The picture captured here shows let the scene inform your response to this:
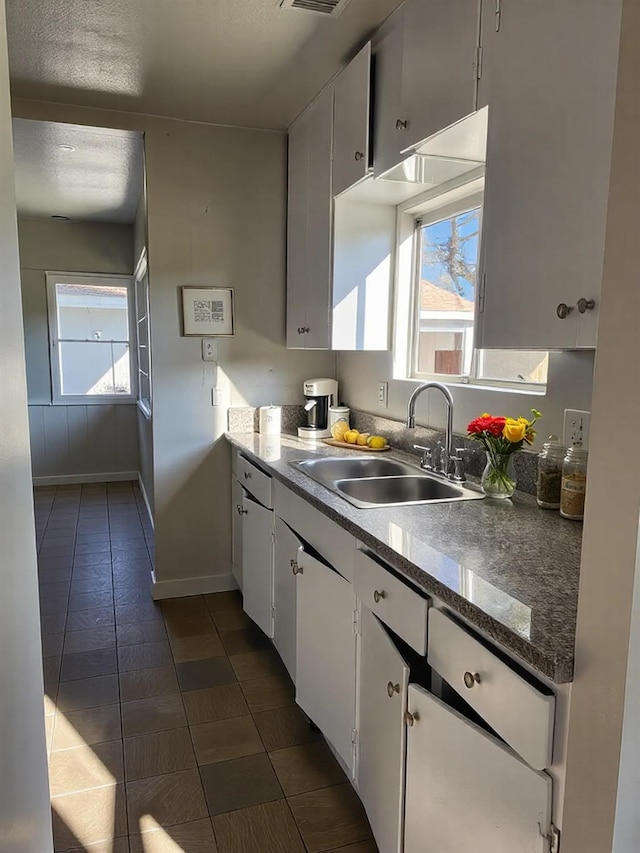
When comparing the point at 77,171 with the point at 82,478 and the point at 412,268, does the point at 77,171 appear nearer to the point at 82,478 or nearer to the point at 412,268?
the point at 412,268

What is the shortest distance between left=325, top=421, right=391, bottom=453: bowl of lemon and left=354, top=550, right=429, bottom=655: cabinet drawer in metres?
1.10

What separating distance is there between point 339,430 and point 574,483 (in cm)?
154

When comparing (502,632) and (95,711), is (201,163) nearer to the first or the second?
(95,711)

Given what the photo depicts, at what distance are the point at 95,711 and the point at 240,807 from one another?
766mm

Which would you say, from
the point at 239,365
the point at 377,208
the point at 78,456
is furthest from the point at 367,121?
the point at 78,456

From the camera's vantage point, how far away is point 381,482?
87.2 inches

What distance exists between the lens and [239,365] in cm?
320

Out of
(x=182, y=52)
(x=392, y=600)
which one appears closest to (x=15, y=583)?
(x=392, y=600)

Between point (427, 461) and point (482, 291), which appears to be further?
point (427, 461)

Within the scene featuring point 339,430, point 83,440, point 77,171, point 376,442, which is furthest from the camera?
point 83,440

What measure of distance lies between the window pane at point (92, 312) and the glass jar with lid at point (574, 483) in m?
5.18

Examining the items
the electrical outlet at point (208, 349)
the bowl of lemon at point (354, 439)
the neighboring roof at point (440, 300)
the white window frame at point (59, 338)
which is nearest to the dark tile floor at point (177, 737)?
the bowl of lemon at point (354, 439)

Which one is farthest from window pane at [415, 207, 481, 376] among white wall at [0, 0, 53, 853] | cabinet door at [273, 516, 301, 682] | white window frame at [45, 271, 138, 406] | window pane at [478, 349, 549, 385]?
white window frame at [45, 271, 138, 406]

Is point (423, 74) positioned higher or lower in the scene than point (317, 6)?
lower
